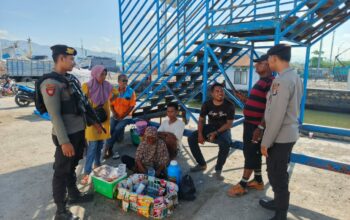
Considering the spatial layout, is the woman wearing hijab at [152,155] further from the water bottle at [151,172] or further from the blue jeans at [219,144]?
the blue jeans at [219,144]

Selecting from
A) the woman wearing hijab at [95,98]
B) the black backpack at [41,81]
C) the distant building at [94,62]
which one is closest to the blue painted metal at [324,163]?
the woman wearing hijab at [95,98]

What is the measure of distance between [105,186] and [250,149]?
6.46 ft

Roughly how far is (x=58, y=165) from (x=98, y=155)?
1480mm

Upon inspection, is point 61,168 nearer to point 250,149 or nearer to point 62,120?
point 62,120

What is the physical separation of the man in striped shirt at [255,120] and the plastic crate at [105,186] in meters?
1.56

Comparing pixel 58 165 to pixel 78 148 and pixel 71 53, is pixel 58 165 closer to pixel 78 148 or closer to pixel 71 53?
pixel 78 148

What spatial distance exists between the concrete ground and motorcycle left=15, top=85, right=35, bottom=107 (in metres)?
5.36

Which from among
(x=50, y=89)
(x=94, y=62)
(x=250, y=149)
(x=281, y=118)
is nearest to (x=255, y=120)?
(x=250, y=149)

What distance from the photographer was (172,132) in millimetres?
3943

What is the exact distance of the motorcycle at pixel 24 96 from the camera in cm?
990

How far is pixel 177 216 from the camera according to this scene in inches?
109

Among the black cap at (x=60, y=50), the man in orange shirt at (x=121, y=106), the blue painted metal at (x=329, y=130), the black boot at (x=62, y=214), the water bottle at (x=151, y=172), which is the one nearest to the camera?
the black cap at (x=60, y=50)

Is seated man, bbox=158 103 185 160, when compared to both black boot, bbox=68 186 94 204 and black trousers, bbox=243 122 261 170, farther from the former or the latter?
black boot, bbox=68 186 94 204

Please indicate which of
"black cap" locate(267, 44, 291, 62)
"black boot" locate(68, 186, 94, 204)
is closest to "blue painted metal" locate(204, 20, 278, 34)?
"black cap" locate(267, 44, 291, 62)
